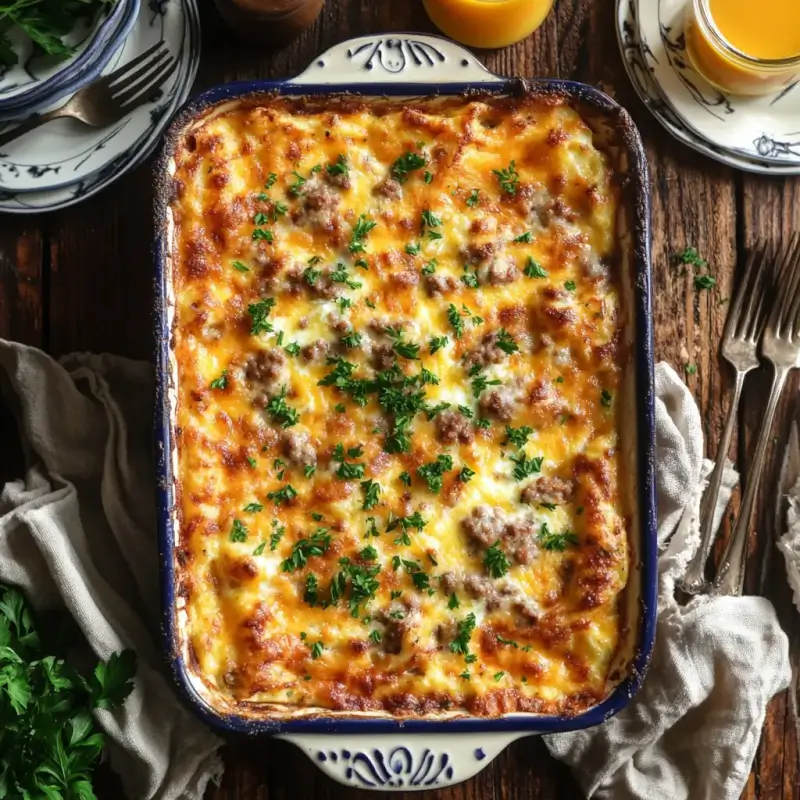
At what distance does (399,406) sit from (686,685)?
1242mm

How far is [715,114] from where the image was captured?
354 cm

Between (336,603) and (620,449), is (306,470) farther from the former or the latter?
(620,449)

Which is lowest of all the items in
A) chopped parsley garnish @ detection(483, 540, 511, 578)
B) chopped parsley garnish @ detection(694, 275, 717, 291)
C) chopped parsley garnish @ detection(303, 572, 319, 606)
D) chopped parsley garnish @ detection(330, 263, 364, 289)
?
chopped parsley garnish @ detection(303, 572, 319, 606)

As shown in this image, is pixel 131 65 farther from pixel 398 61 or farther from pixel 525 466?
pixel 525 466

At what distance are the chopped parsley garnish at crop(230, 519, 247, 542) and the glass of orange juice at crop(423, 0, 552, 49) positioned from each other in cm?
171

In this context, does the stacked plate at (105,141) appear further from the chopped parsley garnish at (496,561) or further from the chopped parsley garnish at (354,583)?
the chopped parsley garnish at (496,561)

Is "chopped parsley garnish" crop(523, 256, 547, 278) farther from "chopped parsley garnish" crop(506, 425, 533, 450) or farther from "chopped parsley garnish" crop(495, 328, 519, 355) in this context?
"chopped parsley garnish" crop(506, 425, 533, 450)

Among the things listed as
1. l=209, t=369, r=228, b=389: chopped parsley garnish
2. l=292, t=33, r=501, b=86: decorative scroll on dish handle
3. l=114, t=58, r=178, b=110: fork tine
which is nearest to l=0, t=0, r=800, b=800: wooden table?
l=114, t=58, r=178, b=110: fork tine

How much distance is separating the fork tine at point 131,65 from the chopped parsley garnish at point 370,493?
1503 millimetres

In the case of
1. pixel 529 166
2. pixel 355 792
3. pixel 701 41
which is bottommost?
pixel 355 792

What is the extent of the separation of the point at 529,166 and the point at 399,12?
0.80 m

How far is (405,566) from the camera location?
3084mm

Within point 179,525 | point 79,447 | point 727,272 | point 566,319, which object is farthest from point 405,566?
point 727,272

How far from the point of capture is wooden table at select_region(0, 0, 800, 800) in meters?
3.46
